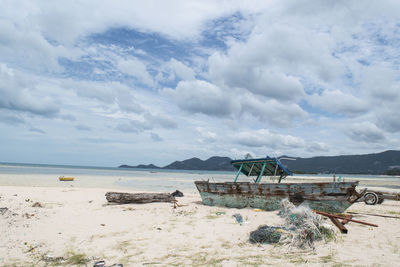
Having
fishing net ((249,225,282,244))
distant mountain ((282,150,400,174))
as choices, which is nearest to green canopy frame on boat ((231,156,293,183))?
fishing net ((249,225,282,244))

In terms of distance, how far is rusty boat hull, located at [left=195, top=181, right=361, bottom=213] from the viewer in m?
11.3

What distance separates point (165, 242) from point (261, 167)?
8602 millimetres

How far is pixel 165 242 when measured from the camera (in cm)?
796

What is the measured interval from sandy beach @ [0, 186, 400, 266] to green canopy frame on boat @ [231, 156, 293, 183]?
293cm

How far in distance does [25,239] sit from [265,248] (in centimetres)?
703

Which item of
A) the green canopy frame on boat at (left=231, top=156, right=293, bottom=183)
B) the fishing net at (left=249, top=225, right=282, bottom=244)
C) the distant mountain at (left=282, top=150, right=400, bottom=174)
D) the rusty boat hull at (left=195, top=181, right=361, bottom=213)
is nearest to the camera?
the fishing net at (left=249, top=225, right=282, bottom=244)

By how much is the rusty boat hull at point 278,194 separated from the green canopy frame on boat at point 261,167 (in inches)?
44.8

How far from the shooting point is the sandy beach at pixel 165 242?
6411 mm

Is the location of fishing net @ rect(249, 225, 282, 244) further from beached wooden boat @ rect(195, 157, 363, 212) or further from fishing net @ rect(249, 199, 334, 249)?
beached wooden boat @ rect(195, 157, 363, 212)

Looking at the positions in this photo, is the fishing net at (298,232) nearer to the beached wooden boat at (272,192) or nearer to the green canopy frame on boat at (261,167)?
the beached wooden boat at (272,192)

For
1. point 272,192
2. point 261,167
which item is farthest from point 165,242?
point 261,167

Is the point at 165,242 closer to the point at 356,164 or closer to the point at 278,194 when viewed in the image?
the point at 278,194

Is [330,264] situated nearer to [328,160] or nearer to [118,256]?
[118,256]

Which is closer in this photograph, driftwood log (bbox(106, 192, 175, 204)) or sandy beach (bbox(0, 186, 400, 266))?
sandy beach (bbox(0, 186, 400, 266))
